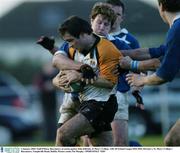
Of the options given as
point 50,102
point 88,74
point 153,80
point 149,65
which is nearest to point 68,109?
point 88,74

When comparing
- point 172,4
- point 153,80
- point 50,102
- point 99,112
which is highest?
point 172,4

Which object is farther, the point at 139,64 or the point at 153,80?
the point at 139,64

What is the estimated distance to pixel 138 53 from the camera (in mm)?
10867

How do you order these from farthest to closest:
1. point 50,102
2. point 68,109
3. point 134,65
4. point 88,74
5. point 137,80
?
point 50,102 < point 68,109 < point 134,65 < point 88,74 < point 137,80

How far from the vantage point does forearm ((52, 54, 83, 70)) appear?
10398 mm

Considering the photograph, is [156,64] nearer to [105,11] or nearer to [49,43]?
[105,11]

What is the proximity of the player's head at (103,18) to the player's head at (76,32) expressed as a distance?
563 millimetres

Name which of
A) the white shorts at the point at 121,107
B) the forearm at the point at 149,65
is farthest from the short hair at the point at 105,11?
the white shorts at the point at 121,107

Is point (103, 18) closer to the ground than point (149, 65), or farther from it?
farther from it

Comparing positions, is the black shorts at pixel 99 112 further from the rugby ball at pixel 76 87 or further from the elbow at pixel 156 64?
the elbow at pixel 156 64

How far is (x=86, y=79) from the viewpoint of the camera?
10.3 meters

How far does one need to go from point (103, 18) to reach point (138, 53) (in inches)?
20.9

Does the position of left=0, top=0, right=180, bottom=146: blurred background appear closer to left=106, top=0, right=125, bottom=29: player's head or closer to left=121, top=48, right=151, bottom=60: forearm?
left=106, top=0, right=125, bottom=29: player's head

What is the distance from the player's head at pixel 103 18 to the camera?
1091 centimetres
